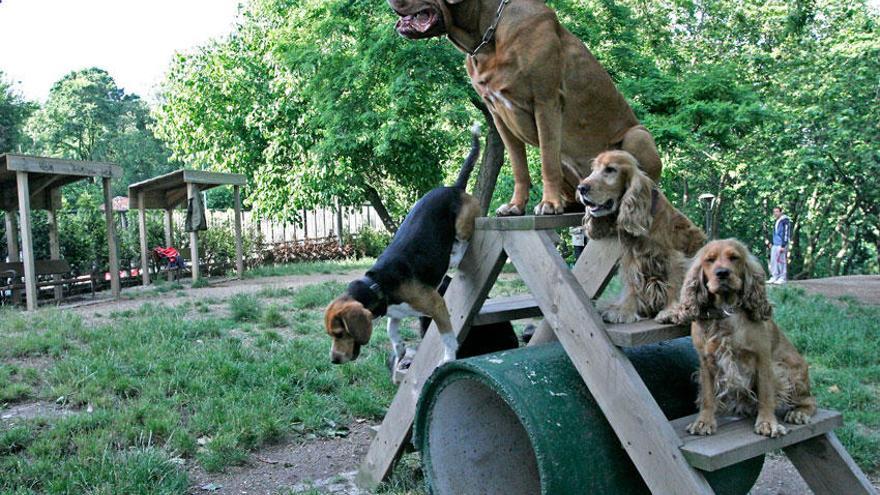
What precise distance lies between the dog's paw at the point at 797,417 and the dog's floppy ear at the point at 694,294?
702mm

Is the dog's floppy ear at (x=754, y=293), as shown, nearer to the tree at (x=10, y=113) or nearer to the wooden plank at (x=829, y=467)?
the wooden plank at (x=829, y=467)

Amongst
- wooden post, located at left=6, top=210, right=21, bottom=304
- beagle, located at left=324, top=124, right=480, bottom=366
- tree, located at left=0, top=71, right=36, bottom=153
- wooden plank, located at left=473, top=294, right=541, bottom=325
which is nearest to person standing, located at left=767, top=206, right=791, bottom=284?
wooden plank, located at left=473, top=294, right=541, bottom=325

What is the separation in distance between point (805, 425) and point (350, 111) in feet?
48.0

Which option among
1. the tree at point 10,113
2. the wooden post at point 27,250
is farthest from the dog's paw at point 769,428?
the tree at point 10,113

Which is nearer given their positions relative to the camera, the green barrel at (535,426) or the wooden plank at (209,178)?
the green barrel at (535,426)

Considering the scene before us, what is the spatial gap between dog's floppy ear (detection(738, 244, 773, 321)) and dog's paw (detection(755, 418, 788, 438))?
43 centimetres

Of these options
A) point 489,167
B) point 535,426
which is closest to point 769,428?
point 535,426

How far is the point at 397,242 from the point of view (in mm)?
4008

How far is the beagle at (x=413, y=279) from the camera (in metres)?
3.65

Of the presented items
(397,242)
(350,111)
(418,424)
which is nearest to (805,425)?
(418,424)

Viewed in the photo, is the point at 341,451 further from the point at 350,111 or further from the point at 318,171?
the point at 318,171

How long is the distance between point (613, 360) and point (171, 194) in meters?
17.0

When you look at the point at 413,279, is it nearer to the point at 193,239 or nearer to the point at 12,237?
the point at 12,237

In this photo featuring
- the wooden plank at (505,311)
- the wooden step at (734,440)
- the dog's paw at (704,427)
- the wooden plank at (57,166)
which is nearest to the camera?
the wooden step at (734,440)
